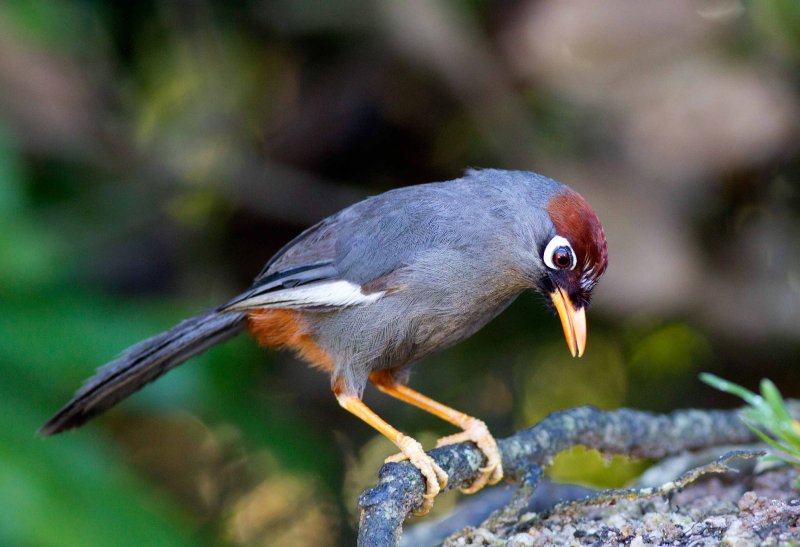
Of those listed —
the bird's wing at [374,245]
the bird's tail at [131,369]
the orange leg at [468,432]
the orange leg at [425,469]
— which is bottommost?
the orange leg at [468,432]

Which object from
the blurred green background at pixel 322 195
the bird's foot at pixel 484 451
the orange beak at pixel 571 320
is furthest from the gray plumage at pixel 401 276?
the blurred green background at pixel 322 195

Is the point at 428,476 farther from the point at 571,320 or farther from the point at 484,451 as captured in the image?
the point at 571,320

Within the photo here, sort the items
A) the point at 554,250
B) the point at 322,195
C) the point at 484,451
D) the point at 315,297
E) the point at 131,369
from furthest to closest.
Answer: the point at 322,195, the point at 131,369, the point at 315,297, the point at 554,250, the point at 484,451

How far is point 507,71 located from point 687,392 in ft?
7.05

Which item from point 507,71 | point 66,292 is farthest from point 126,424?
point 507,71

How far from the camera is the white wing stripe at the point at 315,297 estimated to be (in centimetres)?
334

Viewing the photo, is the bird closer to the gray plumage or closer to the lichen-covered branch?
the gray plumage

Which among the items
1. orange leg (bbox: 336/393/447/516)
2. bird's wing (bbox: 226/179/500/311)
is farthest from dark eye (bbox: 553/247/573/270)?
orange leg (bbox: 336/393/447/516)

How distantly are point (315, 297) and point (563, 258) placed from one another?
0.88 metres

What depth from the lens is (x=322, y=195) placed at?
545 centimetres

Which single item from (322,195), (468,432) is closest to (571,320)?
(468,432)

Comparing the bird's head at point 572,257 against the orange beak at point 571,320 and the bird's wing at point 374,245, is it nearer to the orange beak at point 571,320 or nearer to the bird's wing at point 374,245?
the orange beak at point 571,320

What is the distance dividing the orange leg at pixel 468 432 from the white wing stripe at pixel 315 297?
48cm

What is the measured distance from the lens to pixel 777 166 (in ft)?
16.4
